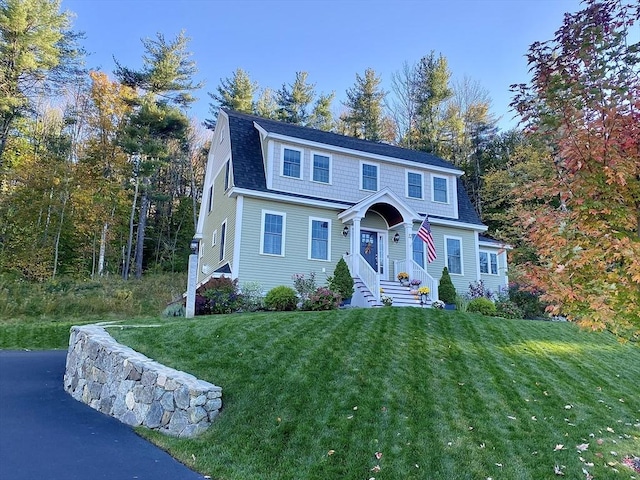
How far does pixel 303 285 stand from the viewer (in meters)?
13.1

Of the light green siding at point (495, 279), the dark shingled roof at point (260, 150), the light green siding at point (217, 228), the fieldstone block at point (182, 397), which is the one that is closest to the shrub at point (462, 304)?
the light green siding at point (495, 279)

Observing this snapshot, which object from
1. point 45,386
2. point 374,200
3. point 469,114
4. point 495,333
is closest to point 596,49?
point 495,333

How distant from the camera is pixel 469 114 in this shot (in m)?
30.5

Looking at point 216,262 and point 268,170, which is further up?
point 268,170

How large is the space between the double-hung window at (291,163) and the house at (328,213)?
4 cm

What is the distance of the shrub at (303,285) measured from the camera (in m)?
12.9

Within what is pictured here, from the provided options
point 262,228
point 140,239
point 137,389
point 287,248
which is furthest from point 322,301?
point 140,239

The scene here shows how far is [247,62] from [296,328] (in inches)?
1045

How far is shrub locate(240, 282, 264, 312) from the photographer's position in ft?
40.5

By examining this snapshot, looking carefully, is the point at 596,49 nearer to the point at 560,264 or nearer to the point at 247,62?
the point at 560,264

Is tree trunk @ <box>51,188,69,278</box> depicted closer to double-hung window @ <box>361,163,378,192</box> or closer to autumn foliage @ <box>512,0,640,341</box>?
double-hung window @ <box>361,163,378,192</box>

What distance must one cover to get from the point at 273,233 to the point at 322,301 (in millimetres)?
3067

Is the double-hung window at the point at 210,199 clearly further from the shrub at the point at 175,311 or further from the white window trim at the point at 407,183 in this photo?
the white window trim at the point at 407,183

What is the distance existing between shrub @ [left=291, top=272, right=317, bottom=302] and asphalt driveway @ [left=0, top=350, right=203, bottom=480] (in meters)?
6.87
